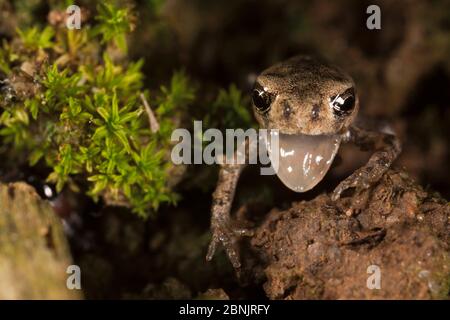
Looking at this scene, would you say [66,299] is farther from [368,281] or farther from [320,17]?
[320,17]

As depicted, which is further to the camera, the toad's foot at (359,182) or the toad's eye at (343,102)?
the toad's eye at (343,102)

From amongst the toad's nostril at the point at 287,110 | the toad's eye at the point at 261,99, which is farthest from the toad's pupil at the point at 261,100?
the toad's nostril at the point at 287,110

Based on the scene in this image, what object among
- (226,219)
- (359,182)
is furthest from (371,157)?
(226,219)

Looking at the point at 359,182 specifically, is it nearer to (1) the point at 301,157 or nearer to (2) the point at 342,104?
(1) the point at 301,157

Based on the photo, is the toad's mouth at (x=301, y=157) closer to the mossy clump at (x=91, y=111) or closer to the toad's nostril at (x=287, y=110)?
the toad's nostril at (x=287, y=110)

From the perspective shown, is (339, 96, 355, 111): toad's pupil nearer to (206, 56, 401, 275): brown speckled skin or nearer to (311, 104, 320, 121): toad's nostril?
(206, 56, 401, 275): brown speckled skin

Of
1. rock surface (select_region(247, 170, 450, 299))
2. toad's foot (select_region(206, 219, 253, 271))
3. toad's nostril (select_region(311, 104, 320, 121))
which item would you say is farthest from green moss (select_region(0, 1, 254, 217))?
rock surface (select_region(247, 170, 450, 299))
